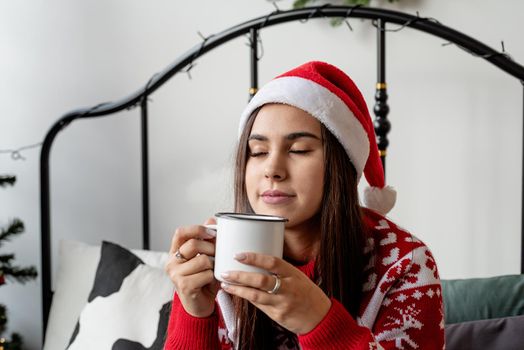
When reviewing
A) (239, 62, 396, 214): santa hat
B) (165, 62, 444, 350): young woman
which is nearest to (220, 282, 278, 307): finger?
(165, 62, 444, 350): young woman

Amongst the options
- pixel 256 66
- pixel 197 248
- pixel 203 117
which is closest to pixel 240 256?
pixel 197 248

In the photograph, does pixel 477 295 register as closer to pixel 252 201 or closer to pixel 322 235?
pixel 322 235

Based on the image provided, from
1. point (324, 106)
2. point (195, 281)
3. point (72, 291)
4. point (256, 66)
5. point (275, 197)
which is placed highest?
point (256, 66)

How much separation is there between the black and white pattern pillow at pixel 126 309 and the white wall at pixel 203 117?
376mm

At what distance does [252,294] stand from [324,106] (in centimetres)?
36

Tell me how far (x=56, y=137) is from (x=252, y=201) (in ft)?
3.79

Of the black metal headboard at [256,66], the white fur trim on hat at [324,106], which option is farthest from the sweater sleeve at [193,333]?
the black metal headboard at [256,66]

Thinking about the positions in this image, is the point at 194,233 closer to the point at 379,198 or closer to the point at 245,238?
the point at 245,238

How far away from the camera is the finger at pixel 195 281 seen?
871 mm

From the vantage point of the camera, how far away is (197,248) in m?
0.86

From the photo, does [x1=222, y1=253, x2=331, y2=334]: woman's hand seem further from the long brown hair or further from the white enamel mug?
the long brown hair

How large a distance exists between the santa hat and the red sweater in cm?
14

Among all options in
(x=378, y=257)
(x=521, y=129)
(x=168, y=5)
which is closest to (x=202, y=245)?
(x=378, y=257)

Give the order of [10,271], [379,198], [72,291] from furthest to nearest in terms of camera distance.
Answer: [10,271], [72,291], [379,198]
